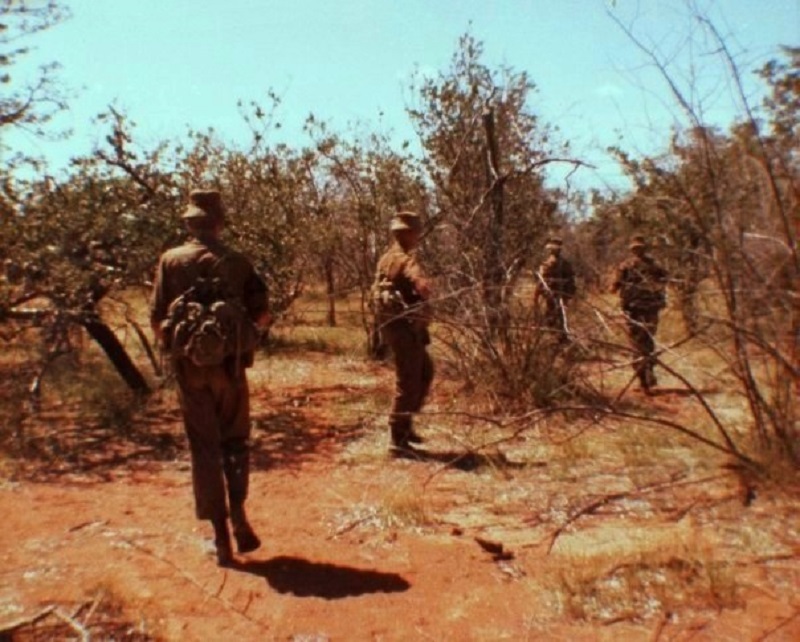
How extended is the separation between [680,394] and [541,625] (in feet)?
19.1

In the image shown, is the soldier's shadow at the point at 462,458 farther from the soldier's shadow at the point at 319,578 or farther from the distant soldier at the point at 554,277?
the soldier's shadow at the point at 319,578

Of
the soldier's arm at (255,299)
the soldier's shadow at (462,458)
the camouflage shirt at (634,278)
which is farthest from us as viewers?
the camouflage shirt at (634,278)

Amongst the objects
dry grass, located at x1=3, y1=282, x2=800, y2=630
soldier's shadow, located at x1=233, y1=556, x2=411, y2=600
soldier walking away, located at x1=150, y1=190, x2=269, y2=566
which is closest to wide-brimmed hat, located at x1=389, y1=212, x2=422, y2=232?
dry grass, located at x1=3, y1=282, x2=800, y2=630

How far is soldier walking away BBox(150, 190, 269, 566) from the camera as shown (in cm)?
408

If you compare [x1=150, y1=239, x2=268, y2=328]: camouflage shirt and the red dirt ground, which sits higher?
[x1=150, y1=239, x2=268, y2=328]: camouflage shirt

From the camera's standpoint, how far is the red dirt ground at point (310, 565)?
131 inches

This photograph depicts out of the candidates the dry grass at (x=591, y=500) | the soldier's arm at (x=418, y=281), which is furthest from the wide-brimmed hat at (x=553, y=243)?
the soldier's arm at (x=418, y=281)

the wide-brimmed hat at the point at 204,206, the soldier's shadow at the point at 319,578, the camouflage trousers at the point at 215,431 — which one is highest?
the wide-brimmed hat at the point at 204,206

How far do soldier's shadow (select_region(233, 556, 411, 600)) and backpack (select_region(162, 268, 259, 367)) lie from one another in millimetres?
1098

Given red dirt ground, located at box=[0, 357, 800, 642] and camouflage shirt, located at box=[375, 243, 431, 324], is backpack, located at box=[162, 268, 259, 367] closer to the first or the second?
red dirt ground, located at box=[0, 357, 800, 642]

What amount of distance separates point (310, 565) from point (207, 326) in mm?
1359

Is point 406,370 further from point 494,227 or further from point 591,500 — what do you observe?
point 494,227

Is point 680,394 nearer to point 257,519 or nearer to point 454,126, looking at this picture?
point 454,126

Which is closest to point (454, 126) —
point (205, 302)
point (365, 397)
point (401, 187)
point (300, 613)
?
point (401, 187)
